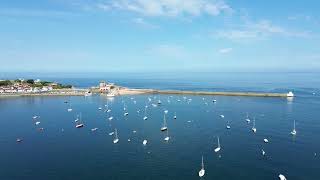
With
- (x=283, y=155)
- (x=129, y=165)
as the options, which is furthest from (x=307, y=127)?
(x=129, y=165)

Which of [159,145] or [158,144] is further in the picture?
[158,144]

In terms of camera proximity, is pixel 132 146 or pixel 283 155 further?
pixel 132 146

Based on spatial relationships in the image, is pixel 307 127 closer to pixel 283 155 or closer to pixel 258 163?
pixel 283 155

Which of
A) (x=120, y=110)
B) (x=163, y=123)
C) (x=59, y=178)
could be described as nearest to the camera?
(x=59, y=178)

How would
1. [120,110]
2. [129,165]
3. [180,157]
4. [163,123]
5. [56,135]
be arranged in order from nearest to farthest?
1. [129,165]
2. [180,157]
3. [56,135]
4. [163,123]
5. [120,110]
